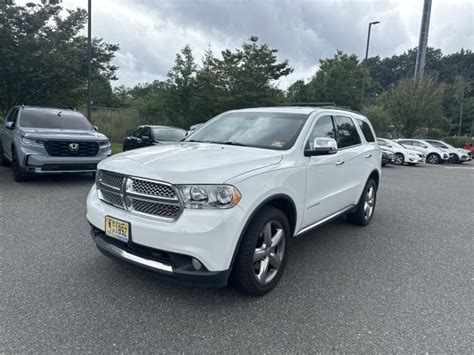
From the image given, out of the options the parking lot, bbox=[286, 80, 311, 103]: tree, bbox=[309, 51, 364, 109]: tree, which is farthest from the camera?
bbox=[286, 80, 311, 103]: tree

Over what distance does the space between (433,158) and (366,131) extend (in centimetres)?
1949

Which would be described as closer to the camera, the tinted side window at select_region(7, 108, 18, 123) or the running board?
the running board

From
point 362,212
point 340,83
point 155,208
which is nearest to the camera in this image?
point 155,208

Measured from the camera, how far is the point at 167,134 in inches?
423

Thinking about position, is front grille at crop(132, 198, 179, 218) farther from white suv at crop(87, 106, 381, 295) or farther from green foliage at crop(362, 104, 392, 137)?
green foliage at crop(362, 104, 392, 137)

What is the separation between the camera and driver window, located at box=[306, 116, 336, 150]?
3.74 meters

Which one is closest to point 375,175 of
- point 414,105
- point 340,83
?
point 414,105

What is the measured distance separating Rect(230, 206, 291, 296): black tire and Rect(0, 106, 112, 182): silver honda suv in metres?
5.72

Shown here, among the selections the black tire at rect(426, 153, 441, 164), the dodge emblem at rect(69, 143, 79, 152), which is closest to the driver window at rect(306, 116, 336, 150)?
the dodge emblem at rect(69, 143, 79, 152)

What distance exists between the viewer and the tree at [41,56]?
474 inches

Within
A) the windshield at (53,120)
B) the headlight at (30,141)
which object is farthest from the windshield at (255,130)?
the windshield at (53,120)

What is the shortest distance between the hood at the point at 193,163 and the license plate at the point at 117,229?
0.42m

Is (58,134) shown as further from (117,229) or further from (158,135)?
(117,229)

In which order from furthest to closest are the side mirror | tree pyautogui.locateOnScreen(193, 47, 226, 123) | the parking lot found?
1. tree pyautogui.locateOnScreen(193, 47, 226, 123)
2. the side mirror
3. the parking lot
